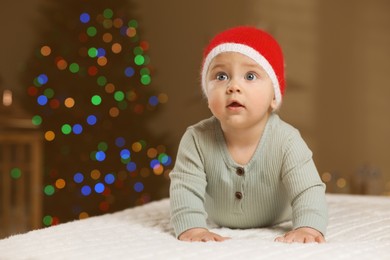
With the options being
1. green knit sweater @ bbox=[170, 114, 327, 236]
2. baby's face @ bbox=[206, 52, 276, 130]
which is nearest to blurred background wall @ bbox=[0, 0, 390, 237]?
green knit sweater @ bbox=[170, 114, 327, 236]

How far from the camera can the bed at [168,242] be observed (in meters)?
0.90

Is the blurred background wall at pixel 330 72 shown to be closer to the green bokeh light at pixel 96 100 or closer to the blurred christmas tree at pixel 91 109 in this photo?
the blurred christmas tree at pixel 91 109

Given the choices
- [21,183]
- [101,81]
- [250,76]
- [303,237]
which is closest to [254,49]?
[250,76]

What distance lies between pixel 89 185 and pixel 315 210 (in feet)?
8.88

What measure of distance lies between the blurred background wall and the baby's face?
2.83 meters

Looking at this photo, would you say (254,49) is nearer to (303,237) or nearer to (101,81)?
(303,237)

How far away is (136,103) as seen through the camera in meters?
3.88

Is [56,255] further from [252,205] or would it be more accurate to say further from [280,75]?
[280,75]

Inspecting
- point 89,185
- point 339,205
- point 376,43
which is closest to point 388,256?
point 339,205

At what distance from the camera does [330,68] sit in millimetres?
4055

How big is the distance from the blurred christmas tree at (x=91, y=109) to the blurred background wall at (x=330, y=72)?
42 centimetres

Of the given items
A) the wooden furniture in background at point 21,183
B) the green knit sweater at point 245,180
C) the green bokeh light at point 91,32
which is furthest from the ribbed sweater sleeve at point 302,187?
the green bokeh light at point 91,32

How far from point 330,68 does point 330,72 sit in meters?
0.03

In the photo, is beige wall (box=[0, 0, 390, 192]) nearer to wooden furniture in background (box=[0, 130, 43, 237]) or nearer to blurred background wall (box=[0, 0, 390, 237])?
blurred background wall (box=[0, 0, 390, 237])
